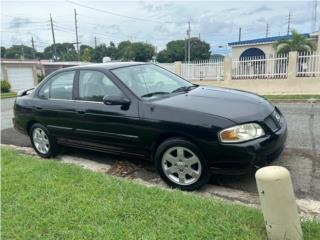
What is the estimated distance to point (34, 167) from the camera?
4789mm

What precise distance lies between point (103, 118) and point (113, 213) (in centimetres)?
161

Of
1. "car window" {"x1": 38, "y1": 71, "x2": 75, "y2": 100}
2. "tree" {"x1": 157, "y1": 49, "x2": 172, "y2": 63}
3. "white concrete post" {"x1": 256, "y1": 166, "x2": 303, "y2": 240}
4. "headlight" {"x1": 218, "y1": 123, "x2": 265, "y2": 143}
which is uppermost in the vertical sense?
"tree" {"x1": 157, "y1": 49, "x2": 172, "y2": 63}

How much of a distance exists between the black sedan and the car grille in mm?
17

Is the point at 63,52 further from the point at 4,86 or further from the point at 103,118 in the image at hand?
the point at 103,118

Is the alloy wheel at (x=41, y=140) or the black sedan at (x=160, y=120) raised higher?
the black sedan at (x=160, y=120)

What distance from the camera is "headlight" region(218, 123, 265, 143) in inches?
139

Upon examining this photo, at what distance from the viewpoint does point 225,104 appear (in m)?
3.92

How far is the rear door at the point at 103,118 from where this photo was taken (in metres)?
4.22

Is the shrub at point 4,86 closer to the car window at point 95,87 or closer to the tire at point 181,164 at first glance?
the car window at point 95,87

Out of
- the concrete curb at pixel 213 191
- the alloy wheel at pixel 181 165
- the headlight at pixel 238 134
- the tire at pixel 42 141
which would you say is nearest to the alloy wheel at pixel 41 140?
the tire at pixel 42 141

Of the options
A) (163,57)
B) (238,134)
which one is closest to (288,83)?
(238,134)

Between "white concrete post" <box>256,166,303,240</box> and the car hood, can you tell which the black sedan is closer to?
the car hood

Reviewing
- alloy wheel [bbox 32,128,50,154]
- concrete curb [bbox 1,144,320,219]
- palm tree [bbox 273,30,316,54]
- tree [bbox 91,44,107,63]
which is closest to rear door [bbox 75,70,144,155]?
concrete curb [bbox 1,144,320,219]

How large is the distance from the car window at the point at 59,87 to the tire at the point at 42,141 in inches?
23.0
